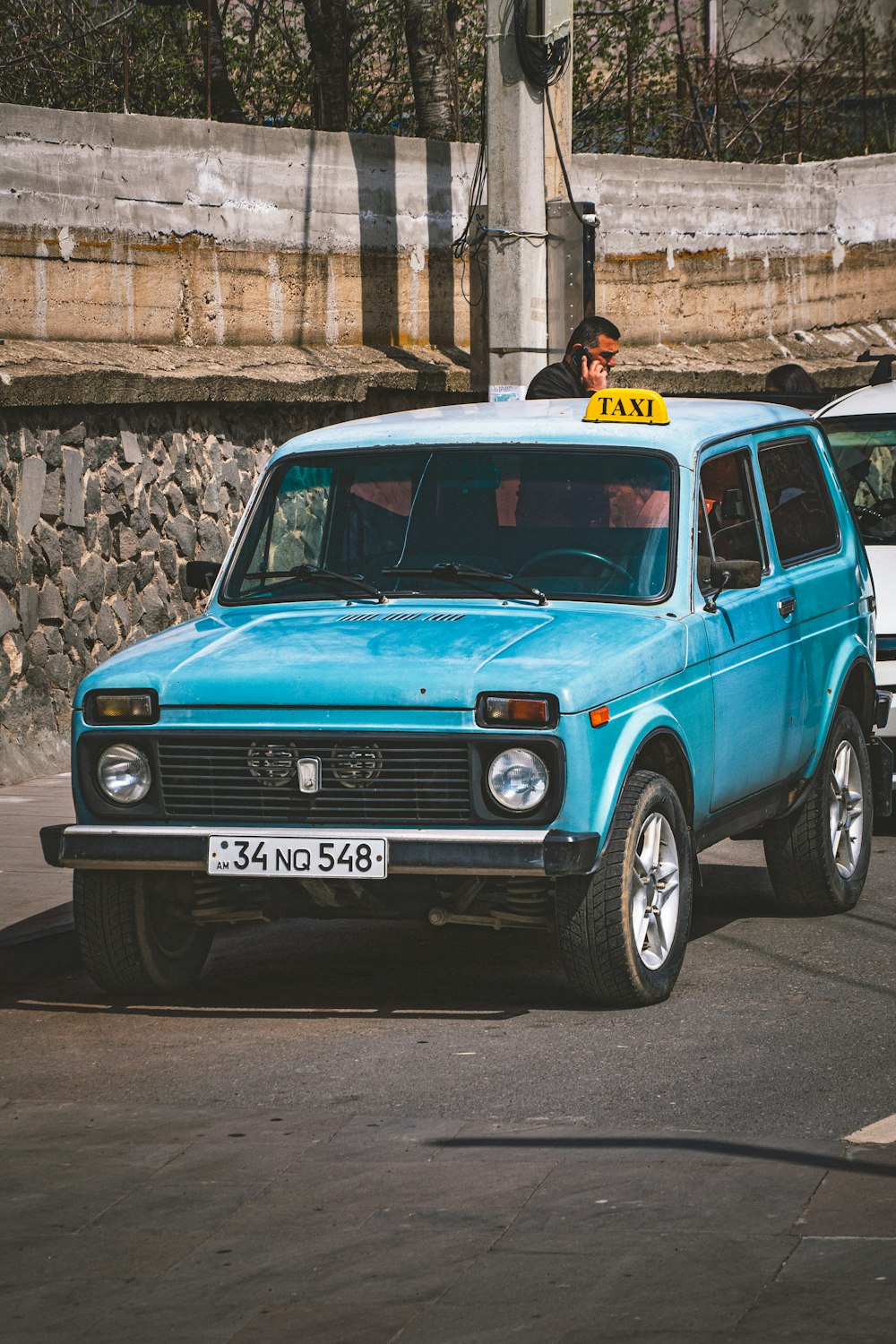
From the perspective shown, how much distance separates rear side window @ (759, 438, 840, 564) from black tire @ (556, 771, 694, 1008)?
173 centimetres

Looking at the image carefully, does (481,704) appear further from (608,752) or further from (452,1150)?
(452,1150)

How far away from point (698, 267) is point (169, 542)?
7.61 m

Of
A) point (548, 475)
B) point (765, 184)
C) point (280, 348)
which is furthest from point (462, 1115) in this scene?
point (765, 184)

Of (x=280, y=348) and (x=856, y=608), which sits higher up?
(x=280, y=348)

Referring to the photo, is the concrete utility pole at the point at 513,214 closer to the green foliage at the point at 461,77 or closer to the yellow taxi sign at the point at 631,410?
the yellow taxi sign at the point at 631,410

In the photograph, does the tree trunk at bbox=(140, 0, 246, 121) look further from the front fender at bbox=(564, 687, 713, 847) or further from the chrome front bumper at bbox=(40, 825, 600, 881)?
the chrome front bumper at bbox=(40, 825, 600, 881)

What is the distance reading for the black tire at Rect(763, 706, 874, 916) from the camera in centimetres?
856

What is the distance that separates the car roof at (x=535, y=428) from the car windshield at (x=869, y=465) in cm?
297

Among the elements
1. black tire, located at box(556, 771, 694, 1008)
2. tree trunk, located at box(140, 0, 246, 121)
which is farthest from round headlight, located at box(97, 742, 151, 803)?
tree trunk, located at box(140, 0, 246, 121)

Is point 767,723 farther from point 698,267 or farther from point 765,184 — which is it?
point 765,184

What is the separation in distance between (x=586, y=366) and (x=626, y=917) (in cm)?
439

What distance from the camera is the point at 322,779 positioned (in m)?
6.77

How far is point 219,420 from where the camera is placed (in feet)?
45.4

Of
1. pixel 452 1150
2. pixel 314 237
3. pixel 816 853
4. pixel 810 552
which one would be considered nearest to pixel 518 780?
pixel 452 1150
